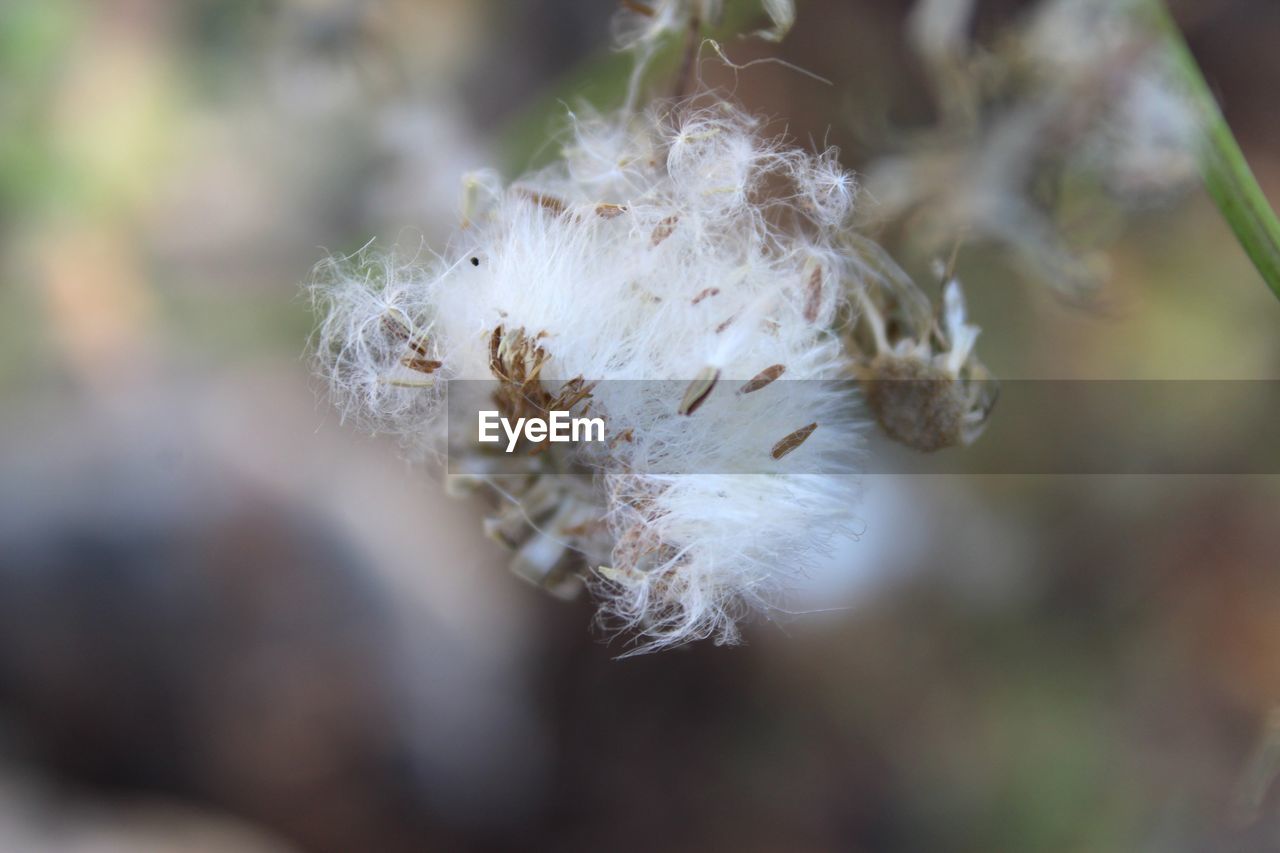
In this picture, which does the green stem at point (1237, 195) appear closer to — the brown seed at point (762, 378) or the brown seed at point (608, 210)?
the brown seed at point (762, 378)

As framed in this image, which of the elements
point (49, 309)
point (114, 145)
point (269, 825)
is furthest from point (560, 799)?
point (114, 145)

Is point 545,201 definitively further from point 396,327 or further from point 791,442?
point 791,442

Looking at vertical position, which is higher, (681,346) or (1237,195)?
(1237,195)

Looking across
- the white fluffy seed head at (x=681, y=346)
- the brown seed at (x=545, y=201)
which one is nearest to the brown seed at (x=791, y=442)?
the white fluffy seed head at (x=681, y=346)

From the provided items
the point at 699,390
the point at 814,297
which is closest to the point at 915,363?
the point at 814,297

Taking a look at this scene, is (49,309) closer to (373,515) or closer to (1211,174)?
(373,515)

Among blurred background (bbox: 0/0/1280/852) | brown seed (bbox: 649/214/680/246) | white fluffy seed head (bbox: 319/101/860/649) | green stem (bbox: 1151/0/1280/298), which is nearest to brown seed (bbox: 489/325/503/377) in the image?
white fluffy seed head (bbox: 319/101/860/649)

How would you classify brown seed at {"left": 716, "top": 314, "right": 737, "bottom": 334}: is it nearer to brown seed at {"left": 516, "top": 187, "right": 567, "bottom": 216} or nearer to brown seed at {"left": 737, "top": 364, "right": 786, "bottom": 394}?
brown seed at {"left": 737, "top": 364, "right": 786, "bottom": 394}
